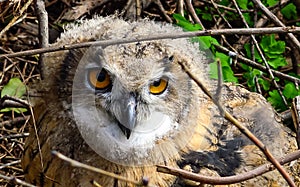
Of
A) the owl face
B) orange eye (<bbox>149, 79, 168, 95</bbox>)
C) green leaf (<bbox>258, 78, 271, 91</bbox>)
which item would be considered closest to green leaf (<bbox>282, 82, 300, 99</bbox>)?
green leaf (<bbox>258, 78, 271, 91</bbox>)

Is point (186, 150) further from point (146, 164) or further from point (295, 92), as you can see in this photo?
point (295, 92)

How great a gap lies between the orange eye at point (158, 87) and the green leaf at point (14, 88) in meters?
1.60

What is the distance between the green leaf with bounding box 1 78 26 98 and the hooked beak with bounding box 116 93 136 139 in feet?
5.31

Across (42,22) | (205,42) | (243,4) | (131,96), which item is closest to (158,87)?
(131,96)

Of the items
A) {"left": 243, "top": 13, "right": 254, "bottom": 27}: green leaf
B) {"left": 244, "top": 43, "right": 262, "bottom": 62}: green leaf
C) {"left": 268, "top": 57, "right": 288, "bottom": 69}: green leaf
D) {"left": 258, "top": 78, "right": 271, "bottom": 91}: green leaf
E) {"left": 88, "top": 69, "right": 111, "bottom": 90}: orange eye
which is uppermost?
{"left": 88, "top": 69, "right": 111, "bottom": 90}: orange eye

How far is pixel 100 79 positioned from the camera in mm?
2584

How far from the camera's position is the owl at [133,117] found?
2568mm

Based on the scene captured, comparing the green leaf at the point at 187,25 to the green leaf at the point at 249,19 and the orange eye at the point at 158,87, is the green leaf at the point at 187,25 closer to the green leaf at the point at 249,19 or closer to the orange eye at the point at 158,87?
the green leaf at the point at 249,19

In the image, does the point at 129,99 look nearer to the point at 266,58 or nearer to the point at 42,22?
the point at 42,22

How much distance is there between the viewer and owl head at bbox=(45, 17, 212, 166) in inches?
100

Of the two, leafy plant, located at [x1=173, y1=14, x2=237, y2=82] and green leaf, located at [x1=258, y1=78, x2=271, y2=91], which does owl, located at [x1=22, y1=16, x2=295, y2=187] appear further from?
green leaf, located at [x1=258, y1=78, x2=271, y2=91]

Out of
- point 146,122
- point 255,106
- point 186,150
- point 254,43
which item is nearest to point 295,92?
point 254,43

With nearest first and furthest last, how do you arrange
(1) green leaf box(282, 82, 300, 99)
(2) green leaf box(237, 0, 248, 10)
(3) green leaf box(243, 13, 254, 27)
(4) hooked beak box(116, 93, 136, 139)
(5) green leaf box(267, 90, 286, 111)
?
(4) hooked beak box(116, 93, 136, 139), (1) green leaf box(282, 82, 300, 99), (5) green leaf box(267, 90, 286, 111), (2) green leaf box(237, 0, 248, 10), (3) green leaf box(243, 13, 254, 27)

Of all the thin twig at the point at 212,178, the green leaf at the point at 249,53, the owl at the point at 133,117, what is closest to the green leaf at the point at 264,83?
the green leaf at the point at 249,53
